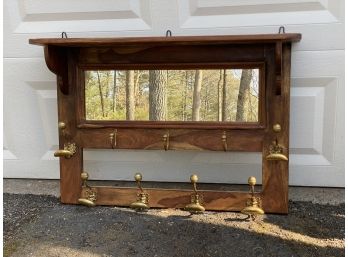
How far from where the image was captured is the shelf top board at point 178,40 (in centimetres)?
143

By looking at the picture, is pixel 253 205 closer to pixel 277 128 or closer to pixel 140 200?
pixel 277 128

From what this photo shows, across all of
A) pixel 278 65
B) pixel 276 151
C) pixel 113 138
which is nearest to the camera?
pixel 278 65

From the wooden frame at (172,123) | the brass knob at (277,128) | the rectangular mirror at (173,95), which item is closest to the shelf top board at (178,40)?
the wooden frame at (172,123)

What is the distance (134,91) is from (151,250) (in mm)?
629

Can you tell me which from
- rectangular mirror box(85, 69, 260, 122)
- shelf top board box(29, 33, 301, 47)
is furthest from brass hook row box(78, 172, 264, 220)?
shelf top board box(29, 33, 301, 47)

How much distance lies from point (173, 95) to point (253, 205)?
529 millimetres

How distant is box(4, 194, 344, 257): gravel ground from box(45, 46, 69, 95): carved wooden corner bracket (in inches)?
20.2

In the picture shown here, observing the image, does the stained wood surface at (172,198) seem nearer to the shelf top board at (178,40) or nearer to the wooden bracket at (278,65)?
the wooden bracket at (278,65)

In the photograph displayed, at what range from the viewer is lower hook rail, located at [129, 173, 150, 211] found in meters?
1.62

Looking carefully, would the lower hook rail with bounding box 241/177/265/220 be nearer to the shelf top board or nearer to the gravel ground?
the gravel ground

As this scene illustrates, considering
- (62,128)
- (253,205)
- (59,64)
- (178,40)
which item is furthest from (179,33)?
(253,205)

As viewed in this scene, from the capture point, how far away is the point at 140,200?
166cm

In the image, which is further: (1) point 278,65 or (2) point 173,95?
(2) point 173,95

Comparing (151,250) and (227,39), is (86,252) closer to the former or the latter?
(151,250)
